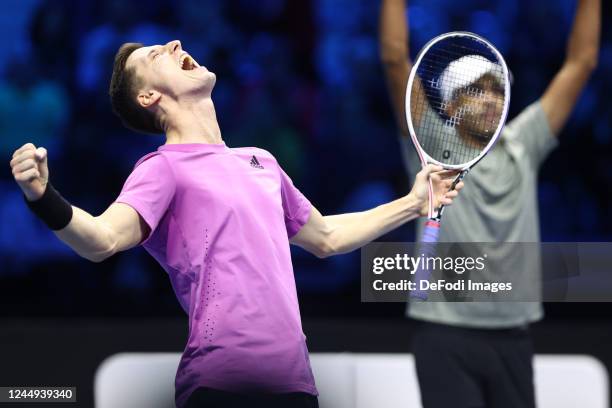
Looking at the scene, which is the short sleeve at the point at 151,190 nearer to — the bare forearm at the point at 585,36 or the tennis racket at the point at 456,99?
the tennis racket at the point at 456,99

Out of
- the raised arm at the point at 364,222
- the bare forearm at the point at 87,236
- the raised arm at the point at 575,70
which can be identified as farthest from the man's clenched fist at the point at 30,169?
the raised arm at the point at 575,70

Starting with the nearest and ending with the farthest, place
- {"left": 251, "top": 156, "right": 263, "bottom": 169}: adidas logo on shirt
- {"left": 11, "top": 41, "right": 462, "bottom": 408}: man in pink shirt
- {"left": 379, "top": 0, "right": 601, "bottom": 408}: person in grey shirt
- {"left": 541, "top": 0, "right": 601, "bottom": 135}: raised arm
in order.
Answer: {"left": 11, "top": 41, "right": 462, "bottom": 408}: man in pink shirt, {"left": 251, "top": 156, "right": 263, "bottom": 169}: adidas logo on shirt, {"left": 379, "top": 0, "right": 601, "bottom": 408}: person in grey shirt, {"left": 541, "top": 0, "right": 601, "bottom": 135}: raised arm

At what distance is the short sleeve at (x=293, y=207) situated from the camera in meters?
2.88

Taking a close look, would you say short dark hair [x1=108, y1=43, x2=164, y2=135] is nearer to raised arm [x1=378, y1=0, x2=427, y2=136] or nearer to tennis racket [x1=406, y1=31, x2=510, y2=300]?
tennis racket [x1=406, y1=31, x2=510, y2=300]

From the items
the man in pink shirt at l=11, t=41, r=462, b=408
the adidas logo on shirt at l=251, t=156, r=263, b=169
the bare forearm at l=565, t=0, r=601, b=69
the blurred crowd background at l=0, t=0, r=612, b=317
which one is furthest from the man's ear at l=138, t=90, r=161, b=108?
the blurred crowd background at l=0, t=0, r=612, b=317

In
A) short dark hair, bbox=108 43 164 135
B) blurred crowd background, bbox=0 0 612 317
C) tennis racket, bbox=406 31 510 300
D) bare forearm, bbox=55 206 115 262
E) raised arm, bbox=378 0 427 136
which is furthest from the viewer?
blurred crowd background, bbox=0 0 612 317

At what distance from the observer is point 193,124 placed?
282cm

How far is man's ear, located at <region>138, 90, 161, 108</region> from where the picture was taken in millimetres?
2842

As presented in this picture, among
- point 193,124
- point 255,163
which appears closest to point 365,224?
point 255,163

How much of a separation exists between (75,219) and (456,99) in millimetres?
1531

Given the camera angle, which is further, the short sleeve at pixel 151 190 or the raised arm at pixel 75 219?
the short sleeve at pixel 151 190

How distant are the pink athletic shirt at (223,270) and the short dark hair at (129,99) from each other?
0.75ft

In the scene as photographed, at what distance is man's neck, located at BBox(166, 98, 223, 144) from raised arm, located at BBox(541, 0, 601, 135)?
1.49m

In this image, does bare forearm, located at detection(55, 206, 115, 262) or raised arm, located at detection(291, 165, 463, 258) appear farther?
raised arm, located at detection(291, 165, 463, 258)
